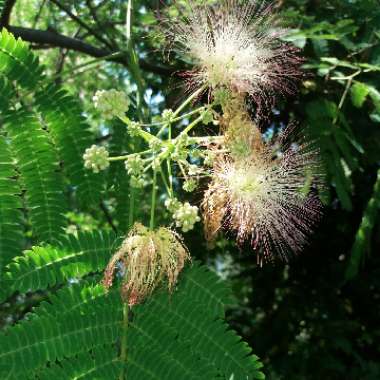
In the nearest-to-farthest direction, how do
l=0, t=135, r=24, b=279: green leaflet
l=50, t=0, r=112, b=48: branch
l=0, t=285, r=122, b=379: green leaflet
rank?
l=0, t=285, r=122, b=379: green leaflet < l=0, t=135, r=24, b=279: green leaflet < l=50, t=0, r=112, b=48: branch

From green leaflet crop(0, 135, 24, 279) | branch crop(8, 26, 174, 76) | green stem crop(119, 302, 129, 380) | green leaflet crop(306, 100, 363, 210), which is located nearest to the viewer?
green stem crop(119, 302, 129, 380)

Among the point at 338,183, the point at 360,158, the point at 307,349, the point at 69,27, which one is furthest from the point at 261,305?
the point at 69,27

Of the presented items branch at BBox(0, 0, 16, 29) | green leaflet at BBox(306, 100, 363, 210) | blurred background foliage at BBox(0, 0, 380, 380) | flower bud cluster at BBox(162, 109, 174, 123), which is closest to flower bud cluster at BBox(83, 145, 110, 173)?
flower bud cluster at BBox(162, 109, 174, 123)

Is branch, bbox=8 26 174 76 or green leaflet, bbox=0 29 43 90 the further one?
branch, bbox=8 26 174 76

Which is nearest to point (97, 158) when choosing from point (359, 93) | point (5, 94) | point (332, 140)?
point (5, 94)

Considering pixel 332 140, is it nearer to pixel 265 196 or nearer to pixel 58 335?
pixel 265 196

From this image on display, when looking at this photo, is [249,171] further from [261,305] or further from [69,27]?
[69,27]

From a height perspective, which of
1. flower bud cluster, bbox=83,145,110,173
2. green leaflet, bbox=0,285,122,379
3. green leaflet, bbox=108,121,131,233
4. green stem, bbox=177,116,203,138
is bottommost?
green leaflet, bbox=0,285,122,379

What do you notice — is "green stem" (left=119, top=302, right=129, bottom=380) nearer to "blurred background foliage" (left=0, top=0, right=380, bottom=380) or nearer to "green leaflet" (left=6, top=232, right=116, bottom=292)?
"green leaflet" (left=6, top=232, right=116, bottom=292)
